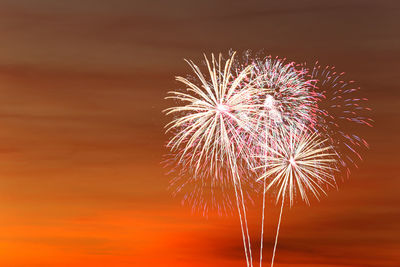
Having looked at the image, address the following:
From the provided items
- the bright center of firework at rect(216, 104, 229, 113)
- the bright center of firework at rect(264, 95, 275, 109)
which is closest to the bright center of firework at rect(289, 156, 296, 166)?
the bright center of firework at rect(264, 95, 275, 109)

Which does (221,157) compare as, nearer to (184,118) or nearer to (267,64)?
(184,118)

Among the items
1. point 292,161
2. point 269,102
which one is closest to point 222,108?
point 269,102

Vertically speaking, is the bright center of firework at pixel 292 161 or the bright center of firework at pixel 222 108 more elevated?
the bright center of firework at pixel 222 108

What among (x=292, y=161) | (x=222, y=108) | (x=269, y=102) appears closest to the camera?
(x=222, y=108)

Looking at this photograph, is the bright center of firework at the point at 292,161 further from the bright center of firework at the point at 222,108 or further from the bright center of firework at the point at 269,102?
the bright center of firework at the point at 222,108

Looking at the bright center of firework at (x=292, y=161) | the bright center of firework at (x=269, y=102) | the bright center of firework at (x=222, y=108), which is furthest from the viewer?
the bright center of firework at (x=292, y=161)

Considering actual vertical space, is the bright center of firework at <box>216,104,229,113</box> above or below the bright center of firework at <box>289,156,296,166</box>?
above

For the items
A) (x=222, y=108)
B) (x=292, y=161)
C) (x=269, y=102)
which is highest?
(x=269, y=102)

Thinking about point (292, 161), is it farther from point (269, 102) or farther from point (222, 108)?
point (222, 108)

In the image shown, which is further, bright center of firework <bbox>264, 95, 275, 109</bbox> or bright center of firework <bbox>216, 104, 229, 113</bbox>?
bright center of firework <bbox>264, 95, 275, 109</bbox>

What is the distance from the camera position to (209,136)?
184 ft

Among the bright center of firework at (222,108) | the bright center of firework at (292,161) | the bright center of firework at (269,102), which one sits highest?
the bright center of firework at (269,102)

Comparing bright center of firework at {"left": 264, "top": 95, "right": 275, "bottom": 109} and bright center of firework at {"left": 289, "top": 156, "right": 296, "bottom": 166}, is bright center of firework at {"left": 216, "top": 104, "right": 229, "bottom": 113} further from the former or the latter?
bright center of firework at {"left": 289, "top": 156, "right": 296, "bottom": 166}

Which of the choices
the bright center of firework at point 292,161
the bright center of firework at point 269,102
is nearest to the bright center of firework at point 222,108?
the bright center of firework at point 269,102
